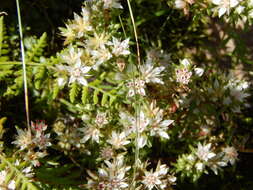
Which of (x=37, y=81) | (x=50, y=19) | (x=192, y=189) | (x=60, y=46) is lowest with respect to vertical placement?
(x=192, y=189)

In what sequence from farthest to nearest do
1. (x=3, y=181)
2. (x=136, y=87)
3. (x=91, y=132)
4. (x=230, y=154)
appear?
(x=230, y=154), (x=91, y=132), (x=136, y=87), (x=3, y=181)

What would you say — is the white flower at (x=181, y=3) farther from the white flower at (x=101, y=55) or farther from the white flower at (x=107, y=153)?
the white flower at (x=107, y=153)

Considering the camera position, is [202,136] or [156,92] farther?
[202,136]

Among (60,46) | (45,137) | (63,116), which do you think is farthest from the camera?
(60,46)

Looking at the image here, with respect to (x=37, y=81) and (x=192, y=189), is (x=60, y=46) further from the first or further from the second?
(x=192, y=189)

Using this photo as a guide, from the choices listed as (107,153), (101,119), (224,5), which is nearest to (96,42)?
(101,119)

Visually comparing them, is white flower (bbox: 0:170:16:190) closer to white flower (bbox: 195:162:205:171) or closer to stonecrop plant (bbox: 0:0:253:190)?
stonecrop plant (bbox: 0:0:253:190)

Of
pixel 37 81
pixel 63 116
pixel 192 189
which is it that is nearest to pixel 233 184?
pixel 192 189

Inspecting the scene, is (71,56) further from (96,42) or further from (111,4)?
(111,4)
